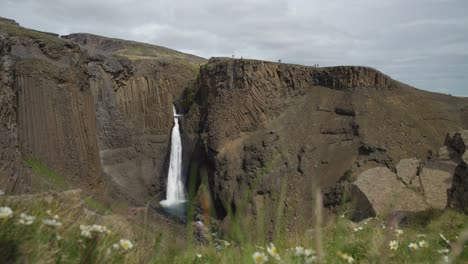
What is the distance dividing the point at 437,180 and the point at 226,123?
2457 cm

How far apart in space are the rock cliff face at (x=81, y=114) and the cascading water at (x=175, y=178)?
864 mm

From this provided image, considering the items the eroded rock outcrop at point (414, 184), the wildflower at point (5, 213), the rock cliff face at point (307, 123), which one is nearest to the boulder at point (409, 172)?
the eroded rock outcrop at point (414, 184)

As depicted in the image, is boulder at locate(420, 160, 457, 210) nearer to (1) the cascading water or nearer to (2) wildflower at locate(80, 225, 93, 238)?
(2) wildflower at locate(80, 225, 93, 238)

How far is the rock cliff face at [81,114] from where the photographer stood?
52.5 feet

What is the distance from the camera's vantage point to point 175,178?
45.2 meters

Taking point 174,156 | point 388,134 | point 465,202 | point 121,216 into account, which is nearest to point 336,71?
point 388,134

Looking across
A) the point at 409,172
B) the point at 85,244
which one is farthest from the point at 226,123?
the point at 85,244

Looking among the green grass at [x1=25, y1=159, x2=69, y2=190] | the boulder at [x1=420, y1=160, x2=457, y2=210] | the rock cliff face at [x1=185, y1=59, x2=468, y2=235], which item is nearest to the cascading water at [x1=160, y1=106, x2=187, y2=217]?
the rock cliff face at [x1=185, y1=59, x2=468, y2=235]

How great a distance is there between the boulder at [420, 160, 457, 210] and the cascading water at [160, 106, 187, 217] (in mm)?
26387

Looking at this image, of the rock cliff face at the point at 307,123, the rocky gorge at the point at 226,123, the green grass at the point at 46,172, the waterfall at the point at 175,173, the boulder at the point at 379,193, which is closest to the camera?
the green grass at the point at 46,172

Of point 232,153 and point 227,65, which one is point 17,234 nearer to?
point 232,153

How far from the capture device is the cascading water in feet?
139

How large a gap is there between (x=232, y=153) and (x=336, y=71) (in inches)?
483

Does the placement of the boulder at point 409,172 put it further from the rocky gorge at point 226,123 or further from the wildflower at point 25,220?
the wildflower at point 25,220
